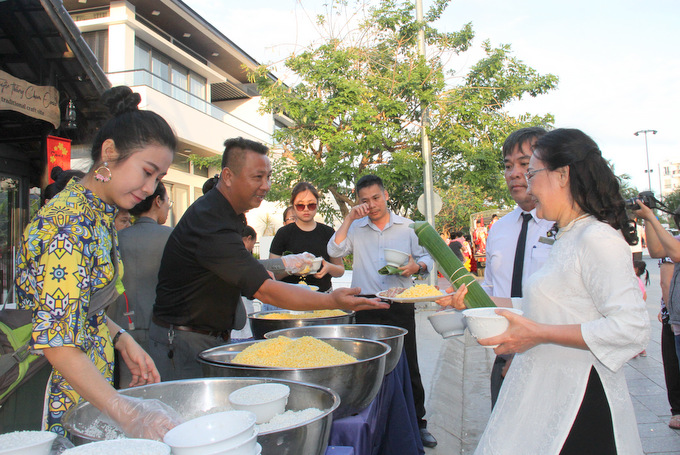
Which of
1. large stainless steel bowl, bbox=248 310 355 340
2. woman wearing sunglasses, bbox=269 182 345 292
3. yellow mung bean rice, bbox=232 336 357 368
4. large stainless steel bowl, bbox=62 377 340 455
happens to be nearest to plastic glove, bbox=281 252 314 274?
large stainless steel bowl, bbox=248 310 355 340

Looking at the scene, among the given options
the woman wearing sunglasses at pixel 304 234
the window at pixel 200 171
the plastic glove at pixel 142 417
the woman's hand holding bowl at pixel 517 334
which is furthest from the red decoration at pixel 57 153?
the window at pixel 200 171

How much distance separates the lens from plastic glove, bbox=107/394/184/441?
1072 mm

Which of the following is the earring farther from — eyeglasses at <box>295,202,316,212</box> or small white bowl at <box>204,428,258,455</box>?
eyeglasses at <box>295,202,316,212</box>

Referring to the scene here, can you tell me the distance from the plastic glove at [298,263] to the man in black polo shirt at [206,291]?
89 cm

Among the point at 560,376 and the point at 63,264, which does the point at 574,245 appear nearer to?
the point at 560,376

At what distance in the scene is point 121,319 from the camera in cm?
305

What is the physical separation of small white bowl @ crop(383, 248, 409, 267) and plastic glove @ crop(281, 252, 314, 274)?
25.4 inches

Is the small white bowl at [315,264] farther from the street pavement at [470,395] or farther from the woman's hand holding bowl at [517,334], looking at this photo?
the woman's hand holding bowl at [517,334]

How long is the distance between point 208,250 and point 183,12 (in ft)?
49.8

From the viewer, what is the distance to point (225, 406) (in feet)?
4.63

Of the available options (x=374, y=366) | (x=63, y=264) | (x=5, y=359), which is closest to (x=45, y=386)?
(x=5, y=359)

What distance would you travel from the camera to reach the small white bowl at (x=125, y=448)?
32.3 inches

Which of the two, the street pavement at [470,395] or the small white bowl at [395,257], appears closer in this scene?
the small white bowl at [395,257]

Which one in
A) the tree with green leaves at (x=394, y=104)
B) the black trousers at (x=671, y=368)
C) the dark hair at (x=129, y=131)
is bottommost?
the black trousers at (x=671, y=368)
